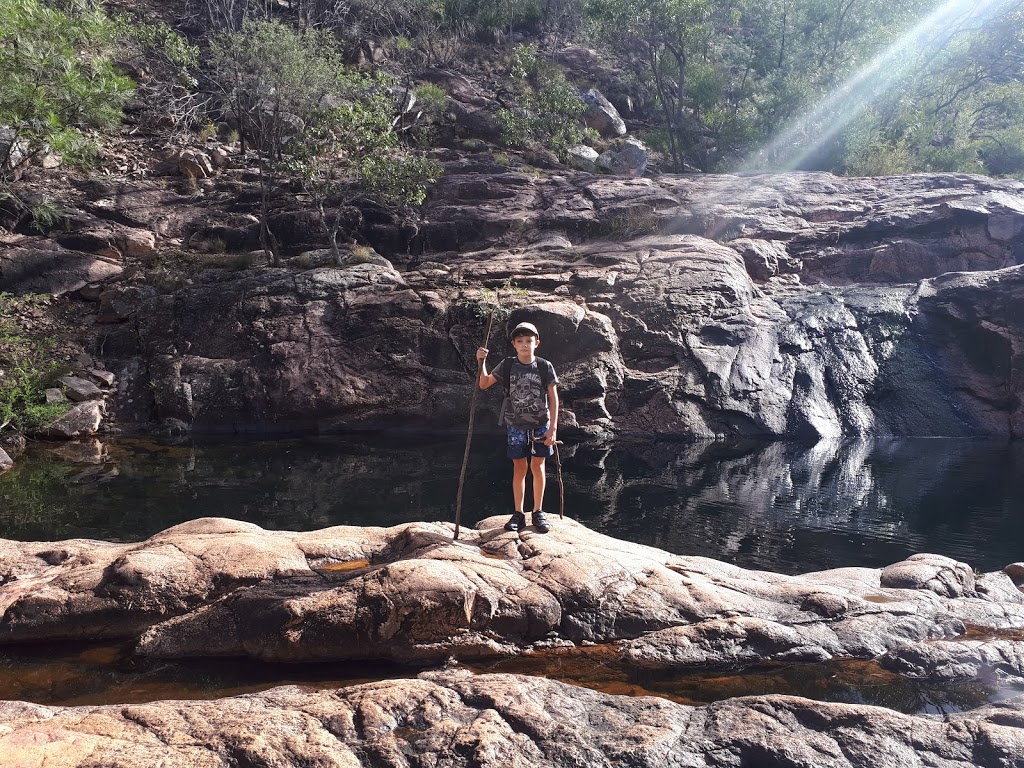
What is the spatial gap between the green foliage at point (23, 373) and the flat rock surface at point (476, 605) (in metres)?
11.5

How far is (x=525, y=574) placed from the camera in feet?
17.4

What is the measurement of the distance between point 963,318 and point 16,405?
2640 centimetres

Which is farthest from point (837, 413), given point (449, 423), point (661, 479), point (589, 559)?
point (589, 559)

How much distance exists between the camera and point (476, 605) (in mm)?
4801

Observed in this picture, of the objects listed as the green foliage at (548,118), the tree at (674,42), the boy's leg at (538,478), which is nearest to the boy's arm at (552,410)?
the boy's leg at (538,478)

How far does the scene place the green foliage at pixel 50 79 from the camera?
13234mm

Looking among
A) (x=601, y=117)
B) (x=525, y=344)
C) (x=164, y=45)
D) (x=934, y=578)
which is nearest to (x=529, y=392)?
(x=525, y=344)

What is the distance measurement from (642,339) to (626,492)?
8.03 m

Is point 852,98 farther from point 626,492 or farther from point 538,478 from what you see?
point 538,478

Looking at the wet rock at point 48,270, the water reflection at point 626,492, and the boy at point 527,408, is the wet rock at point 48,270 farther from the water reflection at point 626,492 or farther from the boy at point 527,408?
the boy at point 527,408

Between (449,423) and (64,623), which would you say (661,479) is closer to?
(449,423)

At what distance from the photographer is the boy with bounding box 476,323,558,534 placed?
629 cm

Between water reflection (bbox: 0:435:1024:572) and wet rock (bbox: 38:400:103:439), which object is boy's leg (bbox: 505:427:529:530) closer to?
water reflection (bbox: 0:435:1024:572)

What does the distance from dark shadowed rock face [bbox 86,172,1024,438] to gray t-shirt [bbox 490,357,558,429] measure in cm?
1165
